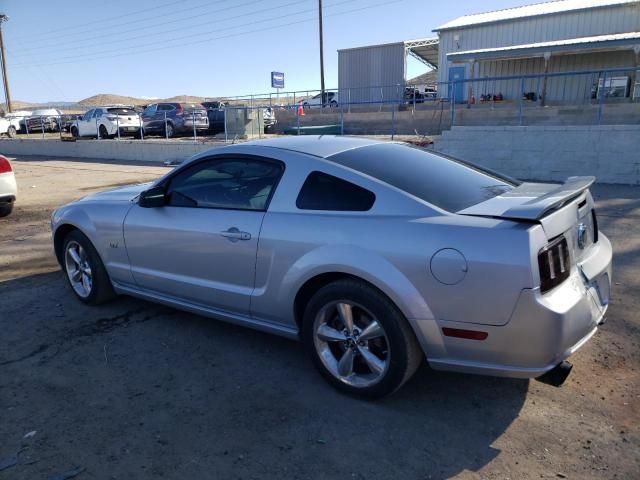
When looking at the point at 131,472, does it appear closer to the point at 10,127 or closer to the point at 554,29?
the point at 554,29

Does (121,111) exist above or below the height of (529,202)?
above

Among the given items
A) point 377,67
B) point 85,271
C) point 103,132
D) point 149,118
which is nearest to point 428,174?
point 85,271

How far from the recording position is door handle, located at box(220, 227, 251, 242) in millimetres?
3498

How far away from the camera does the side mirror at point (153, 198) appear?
406cm

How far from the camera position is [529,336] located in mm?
2586

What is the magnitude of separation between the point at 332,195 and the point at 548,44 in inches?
851

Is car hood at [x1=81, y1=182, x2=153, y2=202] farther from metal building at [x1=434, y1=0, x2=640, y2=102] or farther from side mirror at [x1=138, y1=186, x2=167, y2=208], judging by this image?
metal building at [x1=434, y1=0, x2=640, y2=102]

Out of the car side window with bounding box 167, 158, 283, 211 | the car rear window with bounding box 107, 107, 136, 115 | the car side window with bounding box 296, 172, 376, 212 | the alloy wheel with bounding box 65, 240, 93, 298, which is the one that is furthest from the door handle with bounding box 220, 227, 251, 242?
the car rear window with bounding box 107, 107, 136, 115

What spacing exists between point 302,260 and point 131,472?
1457 mm

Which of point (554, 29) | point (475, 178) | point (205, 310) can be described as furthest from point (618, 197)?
point (554, 29)

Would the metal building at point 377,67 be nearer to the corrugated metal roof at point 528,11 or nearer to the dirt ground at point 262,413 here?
the corrugated metal roof at point 528,11

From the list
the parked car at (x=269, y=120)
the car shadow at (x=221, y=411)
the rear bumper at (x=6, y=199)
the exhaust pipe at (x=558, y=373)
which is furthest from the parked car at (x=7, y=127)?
the exhaust pipe at (x=558, y=373)

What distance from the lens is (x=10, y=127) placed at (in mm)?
33406

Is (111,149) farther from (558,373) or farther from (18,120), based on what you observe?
(558,373)
